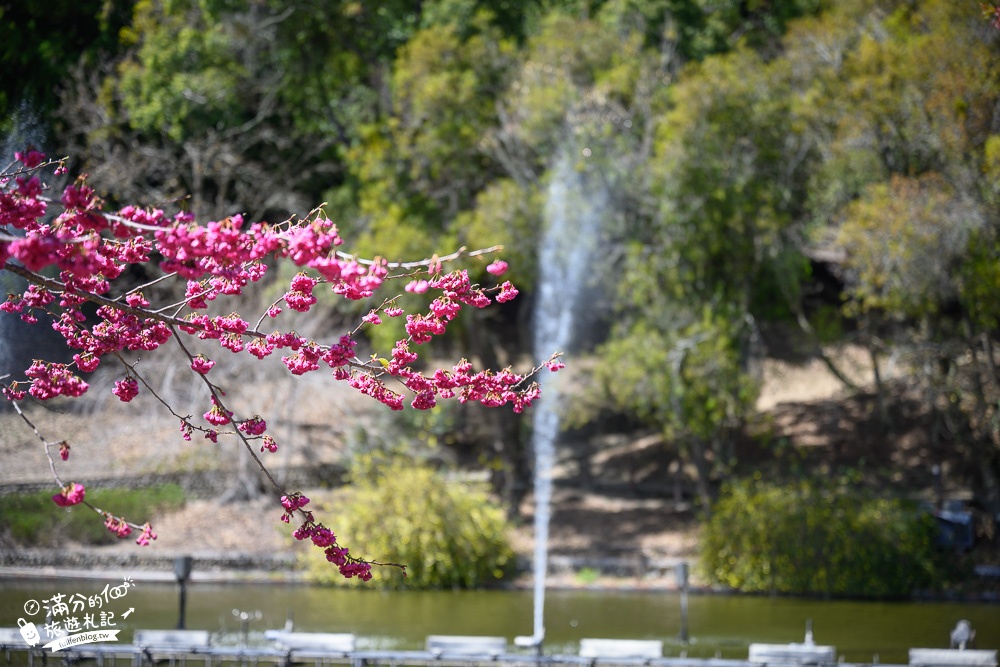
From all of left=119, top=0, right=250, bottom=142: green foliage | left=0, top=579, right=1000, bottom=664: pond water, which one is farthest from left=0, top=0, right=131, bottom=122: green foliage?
left=0, top=579, right=1000, bottom=664: pond water

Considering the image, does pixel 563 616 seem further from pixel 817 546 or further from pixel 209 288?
pixel 209 288

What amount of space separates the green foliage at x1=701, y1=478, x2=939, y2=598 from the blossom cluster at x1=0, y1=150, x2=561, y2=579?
32.1 ft

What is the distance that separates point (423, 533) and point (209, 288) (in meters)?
9.08

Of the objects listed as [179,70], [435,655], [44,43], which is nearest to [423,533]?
[435,655]

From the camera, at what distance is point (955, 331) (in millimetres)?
14570

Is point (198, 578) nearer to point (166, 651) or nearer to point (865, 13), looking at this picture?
point (166, 651)

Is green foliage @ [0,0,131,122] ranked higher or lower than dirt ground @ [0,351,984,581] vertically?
higher

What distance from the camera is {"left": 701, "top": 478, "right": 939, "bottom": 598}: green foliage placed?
517 inches

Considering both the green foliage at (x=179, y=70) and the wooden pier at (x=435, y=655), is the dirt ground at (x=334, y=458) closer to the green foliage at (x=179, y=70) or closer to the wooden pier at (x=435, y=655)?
the wooden pier at (x=435, y=655)

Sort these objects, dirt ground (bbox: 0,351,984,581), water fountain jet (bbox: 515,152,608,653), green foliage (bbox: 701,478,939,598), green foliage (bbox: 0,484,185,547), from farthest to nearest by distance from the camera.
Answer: water fountain jet (bbox: 515,152,608,653) → dirt ground (bbox: 0,351,984,581) → green foliage (bbox: 701,478,939,598) → green foliage (bbox: 0,484,185,547)

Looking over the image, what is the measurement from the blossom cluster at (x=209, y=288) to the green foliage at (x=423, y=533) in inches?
333

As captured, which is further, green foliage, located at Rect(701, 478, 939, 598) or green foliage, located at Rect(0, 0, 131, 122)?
green foliage, located at Rect(701, 478, 939, 598)

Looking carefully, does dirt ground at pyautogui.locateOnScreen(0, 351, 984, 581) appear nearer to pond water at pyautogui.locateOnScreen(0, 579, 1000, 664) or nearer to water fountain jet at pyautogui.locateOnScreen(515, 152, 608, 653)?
water fountain jet at pyautogui.locateOnScreen(515, 152, 608, 653)

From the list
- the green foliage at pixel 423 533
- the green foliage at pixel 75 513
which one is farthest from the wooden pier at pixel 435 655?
the green foliage at pixel 423 533
